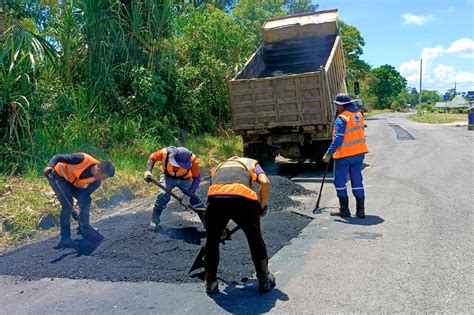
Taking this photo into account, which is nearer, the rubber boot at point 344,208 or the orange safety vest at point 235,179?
the orange safety vest at point 235,179

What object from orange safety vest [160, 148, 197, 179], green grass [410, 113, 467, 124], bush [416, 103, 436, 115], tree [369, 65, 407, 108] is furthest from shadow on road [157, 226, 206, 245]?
tree [369, 65, 407, 108]

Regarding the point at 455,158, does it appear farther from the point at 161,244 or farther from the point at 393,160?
the point at 161,244

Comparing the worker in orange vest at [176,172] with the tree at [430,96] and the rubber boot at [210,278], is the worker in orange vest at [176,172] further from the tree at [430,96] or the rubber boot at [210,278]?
the tree at [430,96]

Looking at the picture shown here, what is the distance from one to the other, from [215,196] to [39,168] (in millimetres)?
4962

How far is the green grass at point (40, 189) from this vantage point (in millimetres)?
6046

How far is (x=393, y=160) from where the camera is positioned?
12031mm

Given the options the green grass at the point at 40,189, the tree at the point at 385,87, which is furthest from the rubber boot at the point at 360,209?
the tree at the point at 385,87

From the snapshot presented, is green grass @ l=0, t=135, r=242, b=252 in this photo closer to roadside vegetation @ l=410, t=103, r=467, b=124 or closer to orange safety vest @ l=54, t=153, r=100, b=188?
orange safety vest @ l=54, t=153, r=100, b=188

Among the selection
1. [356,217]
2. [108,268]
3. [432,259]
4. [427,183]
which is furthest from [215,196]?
[427,183]

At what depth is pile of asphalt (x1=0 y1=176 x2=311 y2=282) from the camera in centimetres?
441

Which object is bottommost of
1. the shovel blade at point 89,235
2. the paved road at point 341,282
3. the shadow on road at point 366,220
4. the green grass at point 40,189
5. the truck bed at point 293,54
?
the shadow on road at point 366,220

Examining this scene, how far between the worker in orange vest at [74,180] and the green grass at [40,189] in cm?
93

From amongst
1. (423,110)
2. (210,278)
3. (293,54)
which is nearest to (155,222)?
(210,278)

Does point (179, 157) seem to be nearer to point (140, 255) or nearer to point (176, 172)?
point (176, 172)
